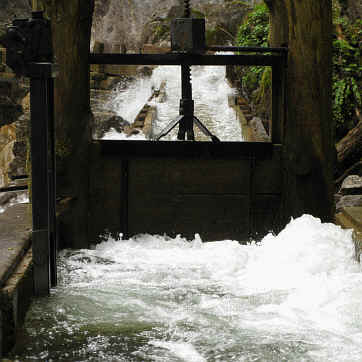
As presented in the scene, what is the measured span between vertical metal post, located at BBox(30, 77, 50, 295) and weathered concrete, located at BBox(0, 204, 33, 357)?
0.09 metres

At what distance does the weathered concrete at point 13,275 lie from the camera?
3.47 metres

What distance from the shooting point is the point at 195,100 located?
15516 mm

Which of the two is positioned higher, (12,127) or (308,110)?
(308,110)

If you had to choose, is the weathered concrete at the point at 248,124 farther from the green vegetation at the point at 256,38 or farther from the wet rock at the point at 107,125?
the wet rock at the point at 107,125

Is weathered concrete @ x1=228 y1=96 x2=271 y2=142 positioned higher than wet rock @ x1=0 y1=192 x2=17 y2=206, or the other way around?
weathered concrete @ x1=228 y1=96 x2=271 y2=142

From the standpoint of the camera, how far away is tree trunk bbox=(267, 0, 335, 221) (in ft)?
19.3

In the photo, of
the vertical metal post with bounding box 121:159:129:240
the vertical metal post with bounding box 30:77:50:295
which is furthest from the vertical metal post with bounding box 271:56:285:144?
the vertical metal post with bounding box 30:77:50:295

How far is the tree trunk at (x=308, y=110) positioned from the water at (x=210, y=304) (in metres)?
0.58

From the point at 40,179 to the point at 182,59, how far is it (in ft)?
7.82

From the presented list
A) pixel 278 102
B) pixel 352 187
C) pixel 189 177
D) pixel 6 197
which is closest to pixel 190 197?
pixel 189 177

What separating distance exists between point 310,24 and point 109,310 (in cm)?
313

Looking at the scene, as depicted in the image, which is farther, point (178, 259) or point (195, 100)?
point (195, 100)

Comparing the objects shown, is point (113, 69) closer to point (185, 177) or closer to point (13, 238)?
point (185, 177)

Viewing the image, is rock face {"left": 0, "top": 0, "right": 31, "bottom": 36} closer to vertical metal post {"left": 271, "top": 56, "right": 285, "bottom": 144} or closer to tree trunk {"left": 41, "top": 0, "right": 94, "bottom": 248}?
tree trunk {"left": 41, "top": 0, "right": 94, "bottom": 248}
